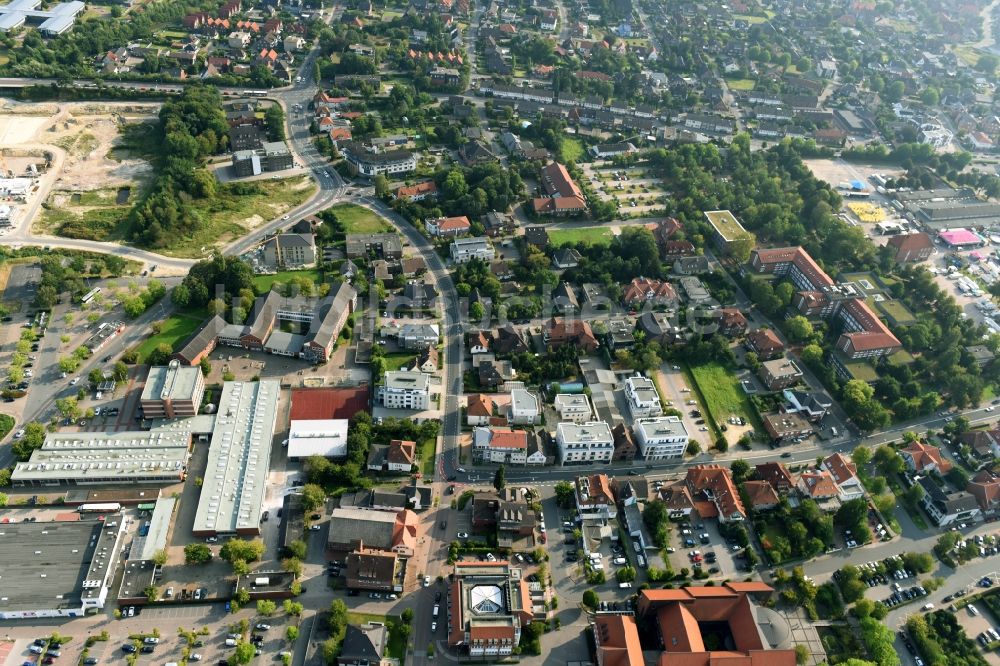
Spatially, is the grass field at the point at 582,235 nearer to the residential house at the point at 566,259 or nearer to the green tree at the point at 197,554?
the residential house at the point at 566,259

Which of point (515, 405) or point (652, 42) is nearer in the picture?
point (515, 405)

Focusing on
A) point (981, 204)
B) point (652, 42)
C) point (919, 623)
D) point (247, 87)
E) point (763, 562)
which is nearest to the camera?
point (919, 623)

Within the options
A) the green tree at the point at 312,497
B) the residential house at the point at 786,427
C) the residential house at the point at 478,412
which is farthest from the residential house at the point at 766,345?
the green tree at the point at 312,497

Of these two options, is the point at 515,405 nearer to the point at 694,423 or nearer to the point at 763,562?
the point at 694,423

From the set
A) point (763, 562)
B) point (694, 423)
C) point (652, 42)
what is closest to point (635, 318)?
point (694, 423)

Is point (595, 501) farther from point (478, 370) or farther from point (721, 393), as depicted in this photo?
point (721, 393)
